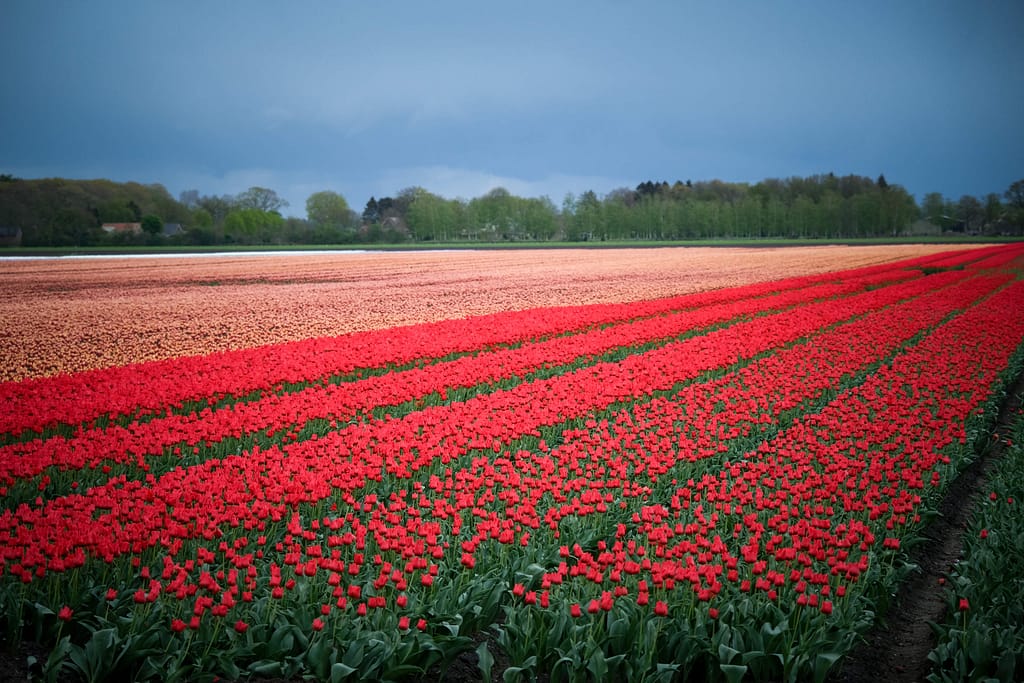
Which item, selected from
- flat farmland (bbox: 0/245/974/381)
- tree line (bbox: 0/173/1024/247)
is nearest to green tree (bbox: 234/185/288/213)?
tree line (bbox: 0/173/1024/247)

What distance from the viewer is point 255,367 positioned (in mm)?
13078

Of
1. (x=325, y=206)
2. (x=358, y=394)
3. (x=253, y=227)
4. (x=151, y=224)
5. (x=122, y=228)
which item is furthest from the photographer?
(x=325, y=206)

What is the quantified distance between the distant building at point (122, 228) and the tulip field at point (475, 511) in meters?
77.1

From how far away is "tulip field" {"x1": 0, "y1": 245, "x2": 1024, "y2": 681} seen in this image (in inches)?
179

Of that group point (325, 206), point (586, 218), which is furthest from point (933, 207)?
point (325, 206)

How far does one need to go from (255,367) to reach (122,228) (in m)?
82.1

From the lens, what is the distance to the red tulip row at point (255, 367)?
32.9ft

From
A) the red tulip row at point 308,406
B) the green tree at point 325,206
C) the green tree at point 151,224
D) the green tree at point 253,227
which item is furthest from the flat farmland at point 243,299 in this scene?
the green tree at point 325,206

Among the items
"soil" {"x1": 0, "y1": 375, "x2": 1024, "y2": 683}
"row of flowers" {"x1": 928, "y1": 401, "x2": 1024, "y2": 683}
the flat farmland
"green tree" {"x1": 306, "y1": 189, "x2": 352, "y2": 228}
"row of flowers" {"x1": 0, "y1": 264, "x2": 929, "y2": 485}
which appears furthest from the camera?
"green tree" {"x1": 306, "y1": 189, "x2": 352, "y2": 228}

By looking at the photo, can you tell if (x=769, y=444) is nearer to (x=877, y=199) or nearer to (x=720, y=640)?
(x=720, y=640)

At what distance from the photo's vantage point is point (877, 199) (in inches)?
5143

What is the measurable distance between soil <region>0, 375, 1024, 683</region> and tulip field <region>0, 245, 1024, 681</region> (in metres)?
0.14

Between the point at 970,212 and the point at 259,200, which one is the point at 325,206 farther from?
the point at 970,212

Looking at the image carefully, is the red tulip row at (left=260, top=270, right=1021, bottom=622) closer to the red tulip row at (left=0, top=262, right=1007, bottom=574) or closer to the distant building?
the red tulip row at (left=0, top=262, right=1007, bottom=574)
